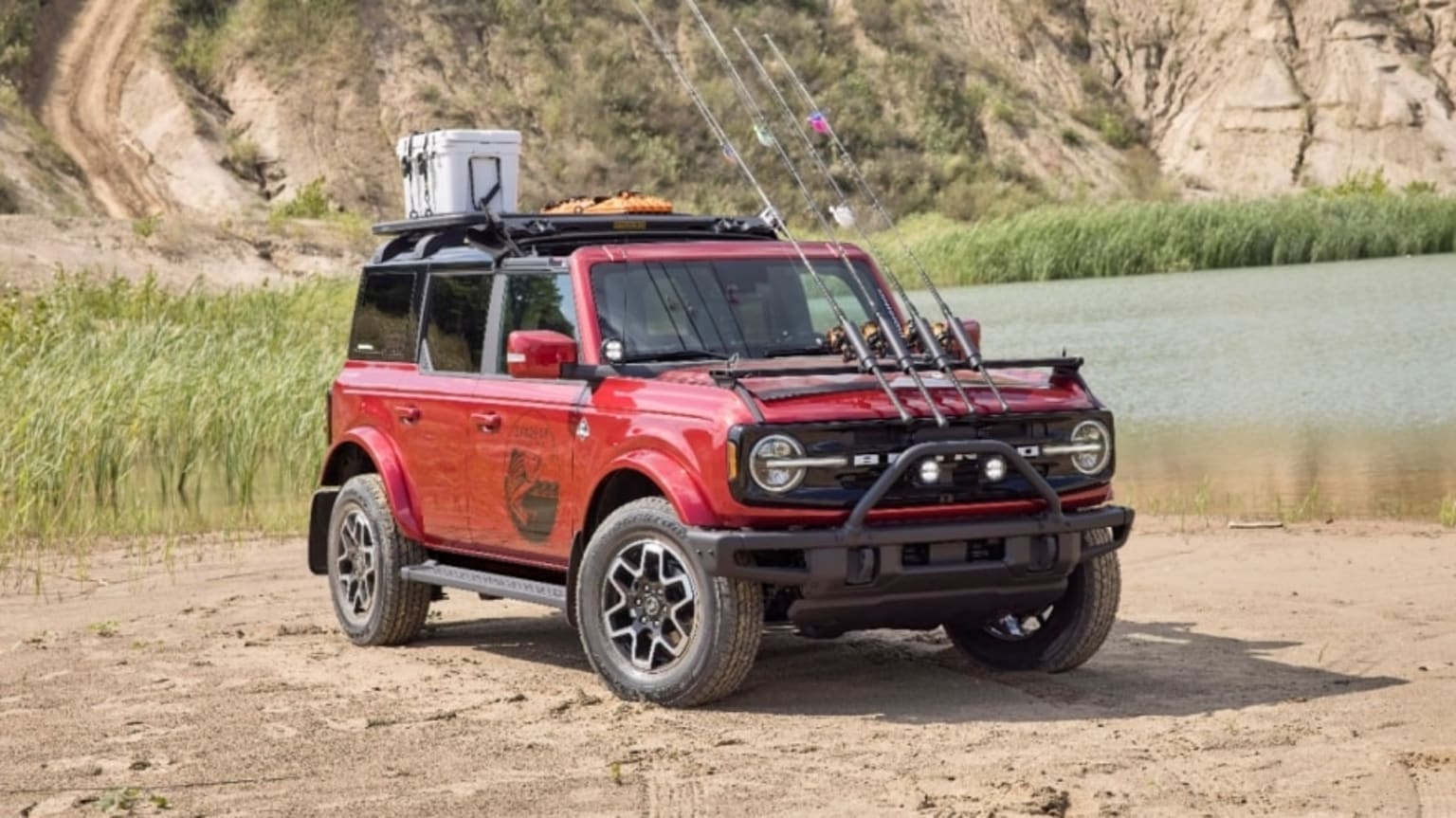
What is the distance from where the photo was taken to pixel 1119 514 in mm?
9438

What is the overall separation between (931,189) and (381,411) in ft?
196

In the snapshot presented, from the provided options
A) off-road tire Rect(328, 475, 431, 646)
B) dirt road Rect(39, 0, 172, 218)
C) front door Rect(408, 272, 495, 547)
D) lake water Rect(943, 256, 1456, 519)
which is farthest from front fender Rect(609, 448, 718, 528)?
dirt road Rect(39, 0, 172, 218)

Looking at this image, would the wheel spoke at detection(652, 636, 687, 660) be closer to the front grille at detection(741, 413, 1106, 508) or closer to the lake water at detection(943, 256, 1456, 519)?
the front grille at detection(741, 413, 1106, 508)

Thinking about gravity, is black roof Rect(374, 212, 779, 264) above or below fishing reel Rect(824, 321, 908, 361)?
above

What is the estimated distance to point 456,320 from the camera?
11.0 meters

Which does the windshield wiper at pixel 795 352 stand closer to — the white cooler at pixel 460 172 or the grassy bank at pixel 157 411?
the white cooler at pixel 460 172

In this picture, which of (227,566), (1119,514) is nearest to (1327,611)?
(1119,514)

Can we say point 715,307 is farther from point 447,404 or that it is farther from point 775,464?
point 775,464

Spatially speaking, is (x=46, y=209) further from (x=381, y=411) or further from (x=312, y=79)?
(x=381, y=411)

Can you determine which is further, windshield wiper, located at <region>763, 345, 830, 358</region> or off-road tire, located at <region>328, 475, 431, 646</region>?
off-road tire, located at <region>328, 475, 431, 646</region>

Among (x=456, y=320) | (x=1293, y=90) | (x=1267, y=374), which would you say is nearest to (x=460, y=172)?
(x=456, y=320)

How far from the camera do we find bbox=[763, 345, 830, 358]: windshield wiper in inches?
401

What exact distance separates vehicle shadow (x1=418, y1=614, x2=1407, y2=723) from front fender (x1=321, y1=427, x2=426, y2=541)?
28.8 inches

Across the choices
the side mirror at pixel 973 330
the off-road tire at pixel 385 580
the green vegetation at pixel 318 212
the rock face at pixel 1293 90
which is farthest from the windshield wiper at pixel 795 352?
the rock face at pixel 1293 90
